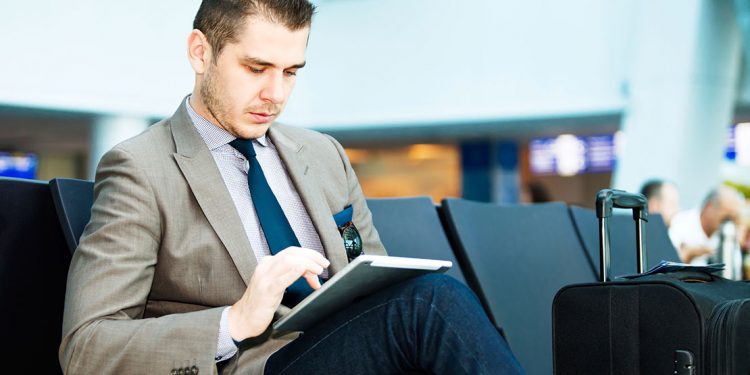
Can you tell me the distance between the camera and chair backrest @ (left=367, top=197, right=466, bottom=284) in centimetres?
310

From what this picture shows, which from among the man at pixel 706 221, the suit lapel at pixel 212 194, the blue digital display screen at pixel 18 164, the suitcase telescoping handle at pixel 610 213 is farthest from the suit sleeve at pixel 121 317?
the blue digital display screen at pixel 18 164

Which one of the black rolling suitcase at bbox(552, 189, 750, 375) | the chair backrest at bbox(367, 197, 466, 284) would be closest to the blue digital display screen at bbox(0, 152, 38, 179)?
the chair backrest at bbox(367, 197, 466, 284)

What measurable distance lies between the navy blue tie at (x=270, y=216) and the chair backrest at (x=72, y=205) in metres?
0.39

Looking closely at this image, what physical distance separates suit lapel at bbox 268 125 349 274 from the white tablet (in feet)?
1.03

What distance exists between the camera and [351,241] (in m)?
2.34

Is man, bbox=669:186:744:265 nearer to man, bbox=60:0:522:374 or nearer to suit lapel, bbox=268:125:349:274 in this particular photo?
suit lapel, bbox=268:125:349:274

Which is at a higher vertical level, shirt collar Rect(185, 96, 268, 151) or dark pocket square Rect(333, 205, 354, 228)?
shirt collar Rect(185, 96, 268, 151)

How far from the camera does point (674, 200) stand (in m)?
6.72

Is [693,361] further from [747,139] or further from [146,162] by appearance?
[747,139]

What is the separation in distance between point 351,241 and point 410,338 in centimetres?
60

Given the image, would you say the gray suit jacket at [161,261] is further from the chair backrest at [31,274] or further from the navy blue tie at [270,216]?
the chair backrest at [31,274]

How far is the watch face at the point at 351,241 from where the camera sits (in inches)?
91.5

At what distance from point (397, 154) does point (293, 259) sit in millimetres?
14339

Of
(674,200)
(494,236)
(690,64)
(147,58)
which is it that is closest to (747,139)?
(690,64)
